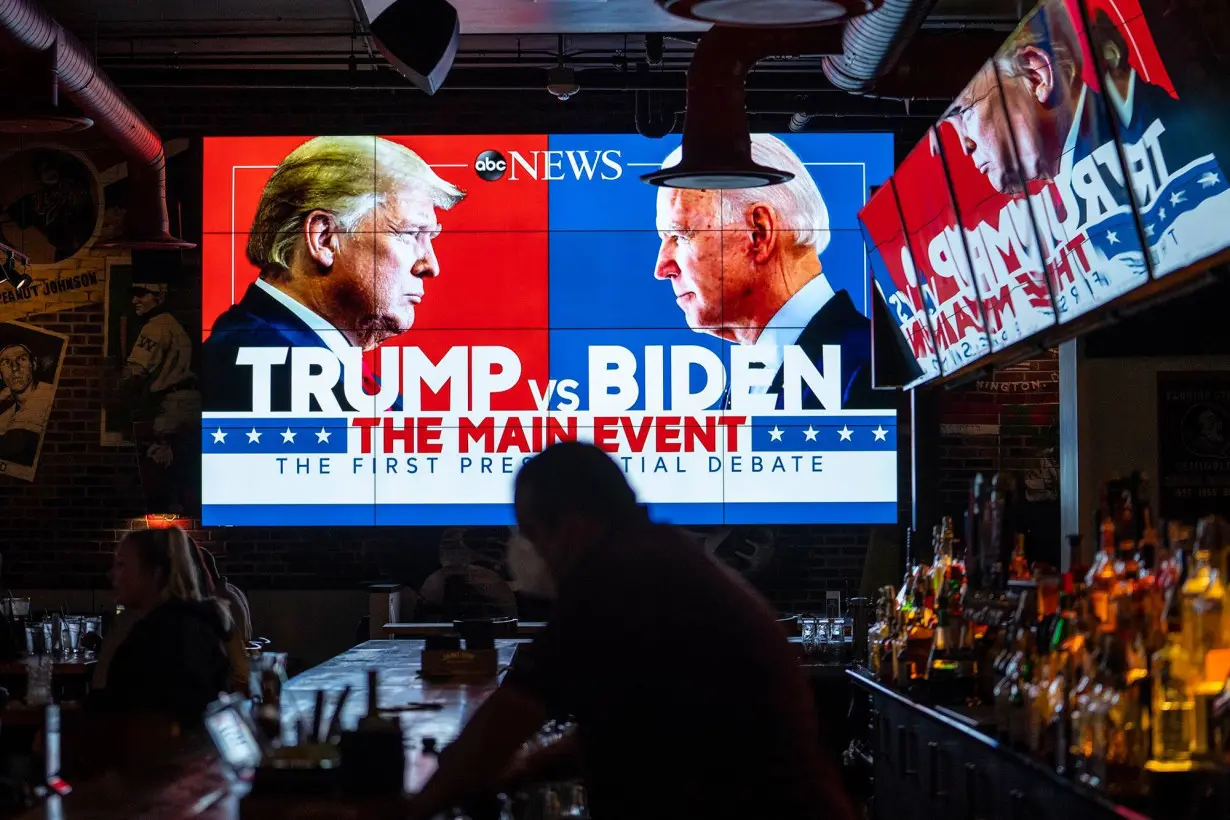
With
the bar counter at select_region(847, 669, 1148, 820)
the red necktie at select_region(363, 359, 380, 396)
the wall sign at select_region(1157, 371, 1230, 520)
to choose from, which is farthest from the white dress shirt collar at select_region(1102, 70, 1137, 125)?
the red necktie at select_region(363, 359, 380, 396)

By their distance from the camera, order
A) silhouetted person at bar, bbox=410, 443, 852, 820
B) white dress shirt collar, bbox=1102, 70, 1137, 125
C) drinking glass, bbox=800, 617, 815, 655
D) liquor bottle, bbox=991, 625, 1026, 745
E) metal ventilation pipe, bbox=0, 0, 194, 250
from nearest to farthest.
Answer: silhouetted person at bar, bbox=410, 443, 852, 820
white dress shirt collar, bbox=1102, 70, 1137, 125
liquor bottle, bbox=991, 625, 1026, 745
metal ventilation pipe, bbox=0, 0, 194, 250
drinking glass, bbox=800, 617, 815, 655

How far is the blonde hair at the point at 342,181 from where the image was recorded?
9.83 m

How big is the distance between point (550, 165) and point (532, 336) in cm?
110

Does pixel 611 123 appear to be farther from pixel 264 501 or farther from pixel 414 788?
pixel 414 788

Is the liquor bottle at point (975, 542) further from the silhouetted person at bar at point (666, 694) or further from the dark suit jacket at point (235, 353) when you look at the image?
the dark suit jacket at point (235, 353)

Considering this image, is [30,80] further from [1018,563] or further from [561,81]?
[1018,563]

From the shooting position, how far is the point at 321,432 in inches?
382

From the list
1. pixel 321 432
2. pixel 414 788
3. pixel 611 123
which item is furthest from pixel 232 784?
pixel 611 123

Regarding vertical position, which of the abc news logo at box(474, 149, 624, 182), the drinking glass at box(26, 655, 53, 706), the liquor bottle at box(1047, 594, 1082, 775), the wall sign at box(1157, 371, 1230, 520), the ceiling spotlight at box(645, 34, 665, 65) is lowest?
the drinking glass at box(26, 655, 53, 706)

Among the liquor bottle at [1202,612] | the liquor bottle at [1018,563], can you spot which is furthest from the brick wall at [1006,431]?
the liquor bottle at [1202,612]

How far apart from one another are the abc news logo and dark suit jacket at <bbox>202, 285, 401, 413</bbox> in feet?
5.24

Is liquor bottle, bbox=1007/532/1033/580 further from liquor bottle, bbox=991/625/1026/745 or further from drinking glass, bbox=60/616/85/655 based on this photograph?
drinking glass, bbox=60/616/85/655

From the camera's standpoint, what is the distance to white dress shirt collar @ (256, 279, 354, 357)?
385 inches

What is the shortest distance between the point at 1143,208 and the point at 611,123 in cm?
651
